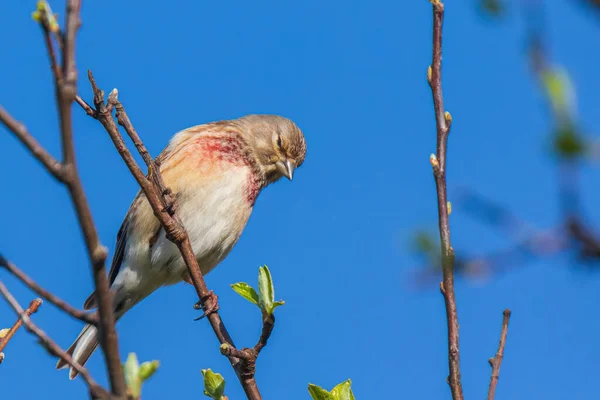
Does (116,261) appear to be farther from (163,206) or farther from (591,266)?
(591,266)

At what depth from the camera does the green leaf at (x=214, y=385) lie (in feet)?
10.9

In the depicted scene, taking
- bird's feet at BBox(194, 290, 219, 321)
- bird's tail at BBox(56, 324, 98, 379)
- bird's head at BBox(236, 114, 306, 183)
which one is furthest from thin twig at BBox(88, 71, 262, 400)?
bird's head at BBox(236, 114, 306, 183)

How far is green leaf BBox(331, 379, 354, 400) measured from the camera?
328cm

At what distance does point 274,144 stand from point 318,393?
15.6 feet

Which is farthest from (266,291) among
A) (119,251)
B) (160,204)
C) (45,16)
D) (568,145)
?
(119,251)

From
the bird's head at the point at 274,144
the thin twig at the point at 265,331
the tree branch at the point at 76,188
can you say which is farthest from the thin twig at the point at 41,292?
the bird's head at the point at 274,144

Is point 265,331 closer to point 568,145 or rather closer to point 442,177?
point 442,177

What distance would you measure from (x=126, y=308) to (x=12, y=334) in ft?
12.8

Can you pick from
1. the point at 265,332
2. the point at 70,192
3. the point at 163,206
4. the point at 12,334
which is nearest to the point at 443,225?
the point at 265,332

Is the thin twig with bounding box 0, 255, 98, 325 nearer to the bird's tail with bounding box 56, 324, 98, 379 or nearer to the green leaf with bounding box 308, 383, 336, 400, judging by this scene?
the green leaf with bounding box 308, 383, 336, 400

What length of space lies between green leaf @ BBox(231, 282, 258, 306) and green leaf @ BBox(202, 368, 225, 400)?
0.53m

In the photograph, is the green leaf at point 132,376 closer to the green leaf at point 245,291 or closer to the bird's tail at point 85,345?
the green leaf at point 245,291

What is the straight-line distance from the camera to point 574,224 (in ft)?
3.18

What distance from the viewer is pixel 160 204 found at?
15.1ft
